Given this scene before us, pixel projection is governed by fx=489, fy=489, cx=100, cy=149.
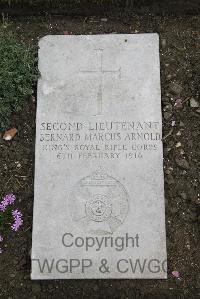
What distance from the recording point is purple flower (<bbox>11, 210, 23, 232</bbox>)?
14.6 ft

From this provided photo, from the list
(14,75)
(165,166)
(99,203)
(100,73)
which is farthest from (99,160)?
(14,75)

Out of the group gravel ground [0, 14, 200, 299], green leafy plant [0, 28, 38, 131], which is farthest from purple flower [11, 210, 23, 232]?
green leafy plant [0, 28, 38, 131]

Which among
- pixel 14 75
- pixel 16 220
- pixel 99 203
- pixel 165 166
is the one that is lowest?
pixel 16 220

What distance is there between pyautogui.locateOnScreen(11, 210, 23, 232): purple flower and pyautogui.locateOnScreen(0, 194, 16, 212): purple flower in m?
0.09

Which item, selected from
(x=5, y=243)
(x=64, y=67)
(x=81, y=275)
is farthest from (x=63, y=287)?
(x=64, y=67)

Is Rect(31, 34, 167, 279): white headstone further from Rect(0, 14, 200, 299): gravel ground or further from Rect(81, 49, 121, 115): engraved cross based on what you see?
Rect(0, 14, 200, 299): gravel ground

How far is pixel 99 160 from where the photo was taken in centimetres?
446

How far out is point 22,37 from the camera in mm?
5023

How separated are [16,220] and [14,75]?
1360 millimetres

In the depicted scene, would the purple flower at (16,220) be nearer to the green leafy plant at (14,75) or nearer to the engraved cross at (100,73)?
the green leafy plant at (14,75)

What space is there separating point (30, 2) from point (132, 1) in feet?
3.44

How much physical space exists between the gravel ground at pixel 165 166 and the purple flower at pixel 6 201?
68mm

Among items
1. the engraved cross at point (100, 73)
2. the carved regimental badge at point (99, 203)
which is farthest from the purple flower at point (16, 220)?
the engraved cross at point (100, 73)

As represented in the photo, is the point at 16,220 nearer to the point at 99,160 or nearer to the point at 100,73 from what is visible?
the point at 99,160
